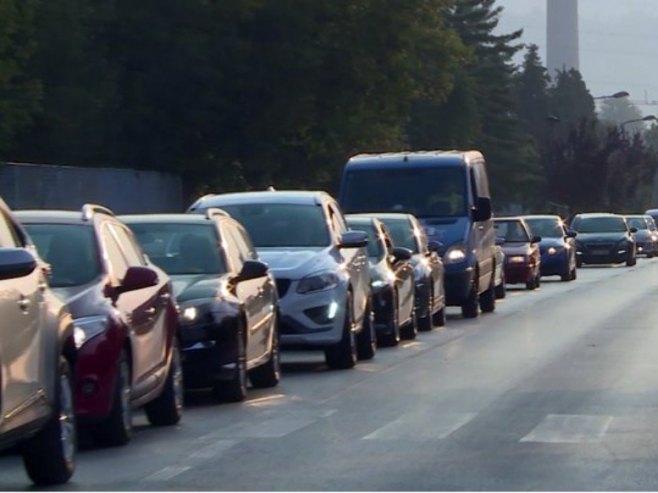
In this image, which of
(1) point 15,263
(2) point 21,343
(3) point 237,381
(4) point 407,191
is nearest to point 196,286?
(3) point 237,381

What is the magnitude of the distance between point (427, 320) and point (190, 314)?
35.6ft

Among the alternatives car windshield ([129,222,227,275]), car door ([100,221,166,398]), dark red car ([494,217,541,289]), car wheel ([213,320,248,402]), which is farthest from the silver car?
dark red car ([494,217,541,289])

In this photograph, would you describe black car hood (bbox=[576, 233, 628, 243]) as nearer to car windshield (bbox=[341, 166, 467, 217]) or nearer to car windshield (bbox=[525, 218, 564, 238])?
car windshield (bbox=[525, 218, 564, 238])

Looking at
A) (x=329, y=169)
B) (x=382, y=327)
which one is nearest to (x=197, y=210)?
(x=382, y=327)

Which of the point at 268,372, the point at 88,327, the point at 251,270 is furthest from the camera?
the point at 268,372

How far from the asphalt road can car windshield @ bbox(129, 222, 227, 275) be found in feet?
3.72

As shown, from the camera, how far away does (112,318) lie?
1164 cm

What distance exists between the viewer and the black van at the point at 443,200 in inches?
1108

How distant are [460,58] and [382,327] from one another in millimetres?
37139

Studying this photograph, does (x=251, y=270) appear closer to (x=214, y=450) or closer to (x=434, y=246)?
(x=214, y=450)

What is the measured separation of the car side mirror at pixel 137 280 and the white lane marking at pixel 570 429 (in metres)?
2.67

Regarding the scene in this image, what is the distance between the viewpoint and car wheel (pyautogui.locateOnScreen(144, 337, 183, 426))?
13477 millimetres

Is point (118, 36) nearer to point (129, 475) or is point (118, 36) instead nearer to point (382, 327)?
point (382, 327)

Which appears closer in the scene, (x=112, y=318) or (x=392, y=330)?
(x=112, y=318)
